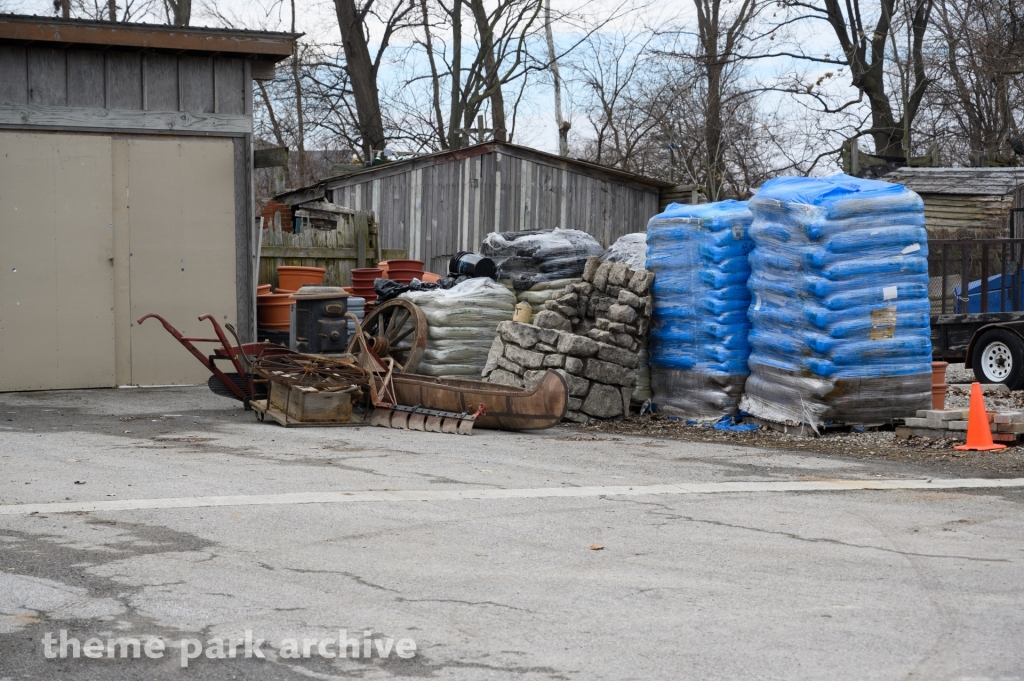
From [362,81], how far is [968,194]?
17.1 metres

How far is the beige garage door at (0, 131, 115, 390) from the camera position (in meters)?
12.2

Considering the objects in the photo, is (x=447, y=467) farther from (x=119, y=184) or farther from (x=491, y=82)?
(x=491, y=82)

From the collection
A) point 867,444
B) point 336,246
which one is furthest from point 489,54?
point 867,444

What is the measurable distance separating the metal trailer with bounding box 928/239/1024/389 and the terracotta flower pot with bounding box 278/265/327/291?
27.1 feet

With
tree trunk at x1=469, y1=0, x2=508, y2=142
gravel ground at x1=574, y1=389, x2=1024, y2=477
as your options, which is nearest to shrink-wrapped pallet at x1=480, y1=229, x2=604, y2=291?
gravel ground at x1=574, y1=389, x2=1024, y2=477

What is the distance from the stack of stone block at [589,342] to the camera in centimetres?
1130

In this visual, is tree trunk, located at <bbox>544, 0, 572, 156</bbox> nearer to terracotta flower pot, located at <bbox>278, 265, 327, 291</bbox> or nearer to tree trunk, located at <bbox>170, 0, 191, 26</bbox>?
tree trunk, located at <bbox>170, 0, 191, 26</bbox>

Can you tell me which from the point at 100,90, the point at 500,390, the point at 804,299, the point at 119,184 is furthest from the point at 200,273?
the point at 804,299

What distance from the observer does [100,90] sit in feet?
41.1

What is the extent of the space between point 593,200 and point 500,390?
1097 cm

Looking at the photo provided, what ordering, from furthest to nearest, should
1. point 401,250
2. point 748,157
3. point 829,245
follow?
1. point 748,157
2. point 401,250
3. point 829,245

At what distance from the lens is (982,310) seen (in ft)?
49.1

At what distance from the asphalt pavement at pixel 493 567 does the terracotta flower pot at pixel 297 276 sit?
6.65 meters

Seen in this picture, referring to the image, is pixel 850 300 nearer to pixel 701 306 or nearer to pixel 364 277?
pixel 701 306
